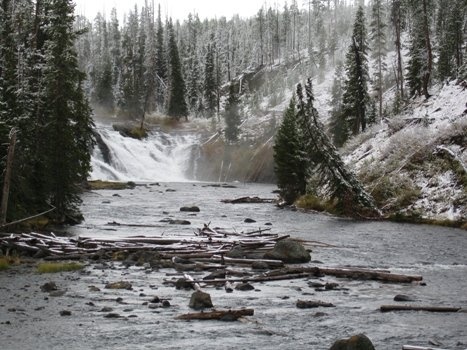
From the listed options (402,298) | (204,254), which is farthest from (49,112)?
(402,298)

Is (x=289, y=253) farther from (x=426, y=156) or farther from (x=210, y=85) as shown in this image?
(x=210, y=85)

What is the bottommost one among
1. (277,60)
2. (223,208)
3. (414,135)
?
(223,208)

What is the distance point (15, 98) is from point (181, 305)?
73.0 ft

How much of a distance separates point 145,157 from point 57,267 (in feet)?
233

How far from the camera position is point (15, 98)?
32.3 meters

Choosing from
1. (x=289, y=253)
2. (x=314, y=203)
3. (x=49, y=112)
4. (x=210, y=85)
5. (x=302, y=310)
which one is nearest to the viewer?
(x=302, y=310)

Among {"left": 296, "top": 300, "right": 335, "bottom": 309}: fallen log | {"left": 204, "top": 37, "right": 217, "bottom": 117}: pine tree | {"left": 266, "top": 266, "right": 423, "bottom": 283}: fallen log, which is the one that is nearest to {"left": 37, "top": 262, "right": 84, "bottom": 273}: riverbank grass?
{"left": 266, "top": 266, "right": 423, "bottom": 283}: fallen log

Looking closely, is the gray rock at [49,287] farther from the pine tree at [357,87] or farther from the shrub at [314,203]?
the pine tree at [357,87]

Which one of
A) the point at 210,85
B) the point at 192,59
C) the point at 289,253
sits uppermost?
the point at 192,59

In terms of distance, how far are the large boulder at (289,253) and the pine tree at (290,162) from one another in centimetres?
2958

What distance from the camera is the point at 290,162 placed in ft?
169

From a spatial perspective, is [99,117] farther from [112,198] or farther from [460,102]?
[460,102]

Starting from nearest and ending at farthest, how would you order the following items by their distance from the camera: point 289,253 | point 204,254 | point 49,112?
point 204,254 < point 289,253 < point 49,112

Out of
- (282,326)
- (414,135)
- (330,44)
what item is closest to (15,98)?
(282,326)
